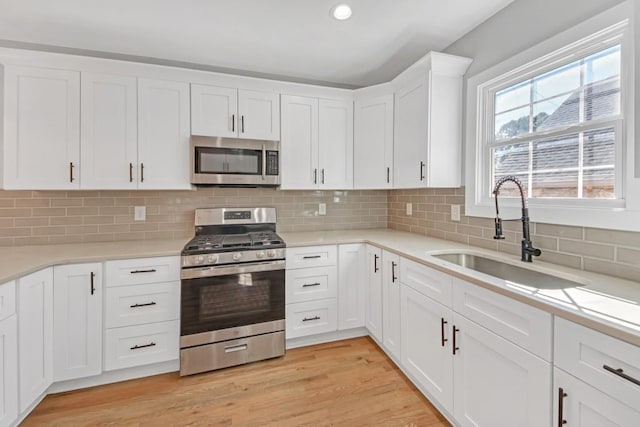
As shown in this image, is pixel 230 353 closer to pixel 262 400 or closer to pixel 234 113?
pixel 262 400

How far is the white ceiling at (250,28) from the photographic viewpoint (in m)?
1.86

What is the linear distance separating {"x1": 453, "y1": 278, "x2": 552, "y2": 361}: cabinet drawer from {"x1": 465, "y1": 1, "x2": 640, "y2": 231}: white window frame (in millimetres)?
683

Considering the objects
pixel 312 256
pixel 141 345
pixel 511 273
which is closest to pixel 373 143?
pixel 312 256

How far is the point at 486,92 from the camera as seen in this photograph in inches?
84.5

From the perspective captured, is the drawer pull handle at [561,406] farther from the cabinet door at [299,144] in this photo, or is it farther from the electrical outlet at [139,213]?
the electrical outlet at [139,213]

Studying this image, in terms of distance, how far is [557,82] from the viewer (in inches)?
67.2

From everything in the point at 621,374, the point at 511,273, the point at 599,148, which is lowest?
the point at 621,374

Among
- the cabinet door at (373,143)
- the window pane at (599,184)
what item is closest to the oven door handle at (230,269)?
the cabinet door at (373,143)

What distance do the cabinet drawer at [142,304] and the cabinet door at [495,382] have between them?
6.15 ft

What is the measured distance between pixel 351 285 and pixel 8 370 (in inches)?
86.8

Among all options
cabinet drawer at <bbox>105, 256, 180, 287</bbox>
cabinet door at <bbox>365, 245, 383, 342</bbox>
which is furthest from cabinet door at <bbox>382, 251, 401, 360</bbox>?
cabinet drawer at <bbox>105, 256, 180, 287</bbox>

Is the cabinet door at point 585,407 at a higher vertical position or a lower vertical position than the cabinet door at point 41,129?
lower

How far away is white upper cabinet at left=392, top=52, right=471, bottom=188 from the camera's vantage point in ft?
7.32

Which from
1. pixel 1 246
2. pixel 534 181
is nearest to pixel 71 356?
pixel 1 246
